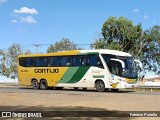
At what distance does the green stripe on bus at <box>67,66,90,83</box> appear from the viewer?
109 ft

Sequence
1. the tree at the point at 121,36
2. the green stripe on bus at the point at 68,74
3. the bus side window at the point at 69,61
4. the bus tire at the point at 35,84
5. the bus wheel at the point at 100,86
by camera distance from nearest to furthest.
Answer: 1. the bus wheel at the point at 100,86
2. the green stripe on bus at the point at 68,74
3. the bus side window at the point at 69,61
4. the bus tire at the point at 35,84
5. the tree at the point at 121,36

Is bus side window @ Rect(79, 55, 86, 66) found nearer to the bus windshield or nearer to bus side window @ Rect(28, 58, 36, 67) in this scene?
the bus windshield

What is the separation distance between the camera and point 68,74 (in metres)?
34.9

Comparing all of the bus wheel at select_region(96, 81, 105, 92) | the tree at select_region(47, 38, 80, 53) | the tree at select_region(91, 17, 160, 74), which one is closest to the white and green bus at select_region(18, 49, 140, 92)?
the bus wheel at select_region(96, 81, 105, 92)

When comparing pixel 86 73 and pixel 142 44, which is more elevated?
pixel 142 44

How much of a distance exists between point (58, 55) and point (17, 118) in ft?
75.0

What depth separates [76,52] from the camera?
34.2 m

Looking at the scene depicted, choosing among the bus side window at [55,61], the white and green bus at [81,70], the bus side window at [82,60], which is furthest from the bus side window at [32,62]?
the bus side window at [82,60]

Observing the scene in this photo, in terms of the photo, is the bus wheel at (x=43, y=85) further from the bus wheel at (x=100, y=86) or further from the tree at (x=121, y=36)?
the tree at (x=121, y=36)

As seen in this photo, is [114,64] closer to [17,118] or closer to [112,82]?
[112,82]

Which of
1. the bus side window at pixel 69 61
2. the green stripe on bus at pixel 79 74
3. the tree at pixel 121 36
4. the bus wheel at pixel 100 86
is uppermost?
the tree at pixel 121 36

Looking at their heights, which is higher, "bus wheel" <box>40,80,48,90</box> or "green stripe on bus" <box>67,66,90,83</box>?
"green stripe on bus" <box>67,66,90,83</box>

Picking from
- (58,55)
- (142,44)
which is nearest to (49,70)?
(58,55)

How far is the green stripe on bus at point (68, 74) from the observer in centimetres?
3419
